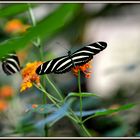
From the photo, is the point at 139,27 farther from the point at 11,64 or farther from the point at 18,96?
the point at 11,64

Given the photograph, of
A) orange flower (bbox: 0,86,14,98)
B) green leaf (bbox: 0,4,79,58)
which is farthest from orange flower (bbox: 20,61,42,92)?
orange flower (bbox: 0,86,14,98)

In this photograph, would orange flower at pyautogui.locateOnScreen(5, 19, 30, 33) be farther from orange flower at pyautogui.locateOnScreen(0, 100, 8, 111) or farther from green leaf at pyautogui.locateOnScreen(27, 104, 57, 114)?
green leaf at pyautogui.locateOnScreen(27, 104, 57, 114)

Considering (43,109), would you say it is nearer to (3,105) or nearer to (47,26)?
(47,26)

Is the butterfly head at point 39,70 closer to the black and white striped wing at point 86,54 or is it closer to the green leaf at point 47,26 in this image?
the black and white striped wing at point 86,54

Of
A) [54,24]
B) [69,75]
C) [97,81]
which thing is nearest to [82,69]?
[54,24]

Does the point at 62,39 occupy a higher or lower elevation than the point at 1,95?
higher

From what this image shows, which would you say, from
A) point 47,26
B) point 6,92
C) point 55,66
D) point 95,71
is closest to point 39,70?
point 55,66

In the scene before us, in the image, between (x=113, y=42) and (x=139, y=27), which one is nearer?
(x=139, y=27)
